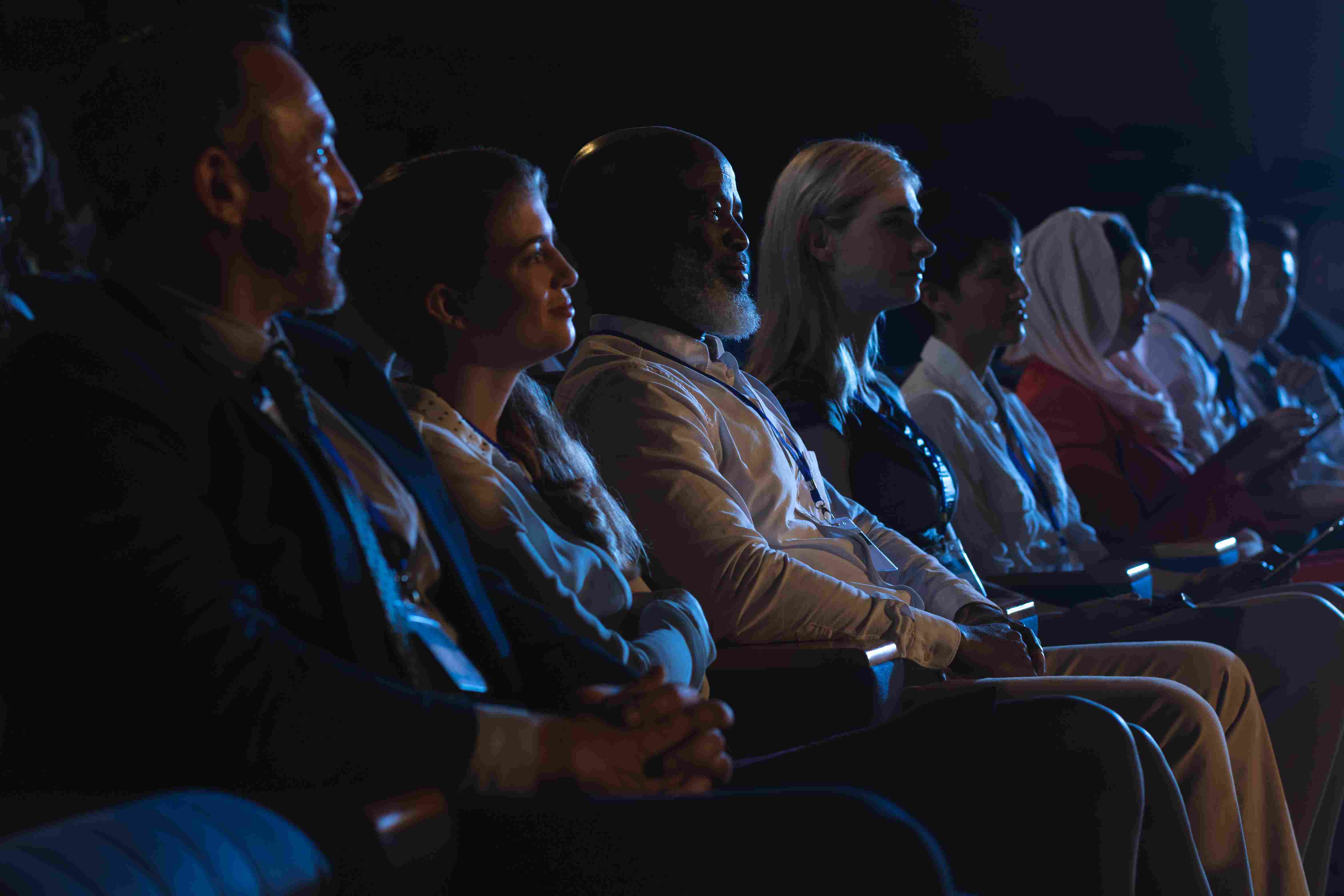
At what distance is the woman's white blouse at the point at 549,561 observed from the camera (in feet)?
4.06

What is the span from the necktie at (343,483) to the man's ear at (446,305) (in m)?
0.33

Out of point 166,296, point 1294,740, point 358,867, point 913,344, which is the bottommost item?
point 913,344

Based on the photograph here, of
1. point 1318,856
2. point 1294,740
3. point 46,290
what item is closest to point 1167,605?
point 1294,740

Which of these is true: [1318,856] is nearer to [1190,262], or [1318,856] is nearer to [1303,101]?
[1190,262]

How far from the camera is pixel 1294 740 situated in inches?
80.8

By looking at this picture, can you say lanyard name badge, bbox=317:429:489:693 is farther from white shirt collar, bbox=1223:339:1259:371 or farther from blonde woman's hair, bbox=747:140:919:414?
white shirt collar, bbox=1223:339:1259:371

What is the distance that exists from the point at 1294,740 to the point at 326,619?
171cm

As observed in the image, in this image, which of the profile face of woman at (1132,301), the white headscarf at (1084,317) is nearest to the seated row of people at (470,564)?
the white headscarf at (1084,317)

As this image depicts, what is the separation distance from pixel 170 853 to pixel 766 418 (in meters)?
1.33

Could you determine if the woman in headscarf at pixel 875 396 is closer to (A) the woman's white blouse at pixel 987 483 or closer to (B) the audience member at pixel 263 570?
(A) the woman's white blouse at pixel 987 483

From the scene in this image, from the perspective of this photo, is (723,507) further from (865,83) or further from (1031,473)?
(865,83)

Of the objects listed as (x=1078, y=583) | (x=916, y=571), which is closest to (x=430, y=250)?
(x=916, y=571)

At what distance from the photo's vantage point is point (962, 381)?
282 cm

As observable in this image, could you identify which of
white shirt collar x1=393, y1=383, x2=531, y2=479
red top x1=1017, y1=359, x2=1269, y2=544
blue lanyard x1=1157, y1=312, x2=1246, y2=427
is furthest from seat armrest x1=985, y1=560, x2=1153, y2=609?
blue lanyard x1=1157, y1=312, x2=1246, y2=427
